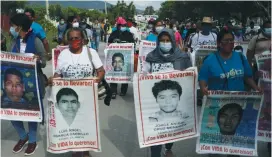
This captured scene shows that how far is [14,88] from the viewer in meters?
4.69

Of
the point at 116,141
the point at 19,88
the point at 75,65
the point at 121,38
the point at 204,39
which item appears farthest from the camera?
the point at 121,38

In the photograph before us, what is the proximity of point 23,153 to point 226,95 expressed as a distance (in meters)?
2.58

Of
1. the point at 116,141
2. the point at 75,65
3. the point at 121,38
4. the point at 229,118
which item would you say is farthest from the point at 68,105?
the point at 121,38

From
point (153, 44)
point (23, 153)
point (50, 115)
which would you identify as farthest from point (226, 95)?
point (153, 44)

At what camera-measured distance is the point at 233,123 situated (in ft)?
13.7

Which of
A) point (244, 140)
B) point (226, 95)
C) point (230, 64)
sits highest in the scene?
point (230, 64)

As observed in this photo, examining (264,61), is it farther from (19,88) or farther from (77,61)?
(19,88)

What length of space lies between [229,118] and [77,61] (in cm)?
174

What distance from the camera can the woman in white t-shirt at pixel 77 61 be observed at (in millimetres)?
4430

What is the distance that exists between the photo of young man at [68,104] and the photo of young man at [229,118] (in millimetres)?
1505

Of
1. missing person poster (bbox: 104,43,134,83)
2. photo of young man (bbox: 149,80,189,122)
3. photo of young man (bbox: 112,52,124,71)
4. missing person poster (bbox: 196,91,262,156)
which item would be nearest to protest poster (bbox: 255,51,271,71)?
missing person poster (bbox: 196,91,262,156)

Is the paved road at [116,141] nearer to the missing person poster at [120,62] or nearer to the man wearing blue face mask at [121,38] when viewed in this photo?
the missing person poster at [120,62]

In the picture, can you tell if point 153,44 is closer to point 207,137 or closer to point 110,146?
point 110,146

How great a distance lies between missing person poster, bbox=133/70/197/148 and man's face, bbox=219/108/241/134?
13.7 inches
